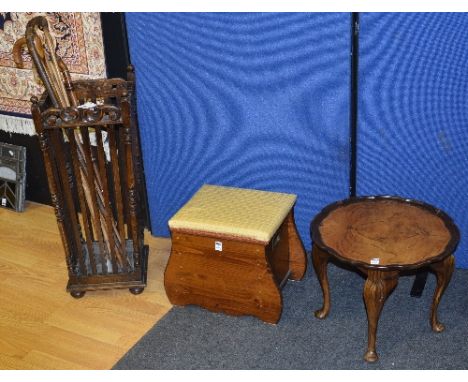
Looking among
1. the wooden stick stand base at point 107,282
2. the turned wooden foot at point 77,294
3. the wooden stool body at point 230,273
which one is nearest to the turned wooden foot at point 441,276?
the wooden stool body at point 230,273

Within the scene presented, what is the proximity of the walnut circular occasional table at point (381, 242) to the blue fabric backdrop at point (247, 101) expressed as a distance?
40cm

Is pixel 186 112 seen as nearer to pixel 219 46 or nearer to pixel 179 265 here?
pixel 219 46

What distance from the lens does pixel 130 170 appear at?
3098 mm

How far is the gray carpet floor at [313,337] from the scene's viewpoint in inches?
113

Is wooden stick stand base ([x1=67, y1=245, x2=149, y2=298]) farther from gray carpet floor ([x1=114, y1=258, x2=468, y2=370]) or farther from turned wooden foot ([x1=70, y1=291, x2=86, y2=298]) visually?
gray carpet floor ([x1=114, y1=258, x2=468, y2=370])

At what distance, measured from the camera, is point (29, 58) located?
12.3 feet

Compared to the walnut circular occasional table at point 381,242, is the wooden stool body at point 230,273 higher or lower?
lower

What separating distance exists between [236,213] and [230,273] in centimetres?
27

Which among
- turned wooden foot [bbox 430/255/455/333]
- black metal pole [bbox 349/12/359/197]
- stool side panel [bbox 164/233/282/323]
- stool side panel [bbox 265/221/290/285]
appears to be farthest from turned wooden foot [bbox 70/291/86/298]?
turned wooden foot [bbox 430/255/455/333]

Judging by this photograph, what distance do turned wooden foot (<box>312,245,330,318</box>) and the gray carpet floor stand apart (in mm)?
42

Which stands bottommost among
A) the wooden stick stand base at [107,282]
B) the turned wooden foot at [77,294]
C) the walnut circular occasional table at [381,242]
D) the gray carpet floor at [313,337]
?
the gray carpet floor at [313,337]

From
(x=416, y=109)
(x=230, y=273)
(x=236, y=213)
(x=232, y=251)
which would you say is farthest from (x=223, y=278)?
(x=416, y=109)

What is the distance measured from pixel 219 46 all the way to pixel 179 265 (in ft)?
3.43

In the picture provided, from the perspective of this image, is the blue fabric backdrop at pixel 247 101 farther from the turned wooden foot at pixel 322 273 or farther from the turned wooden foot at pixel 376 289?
the turned wooden foot at pixel 376 289
